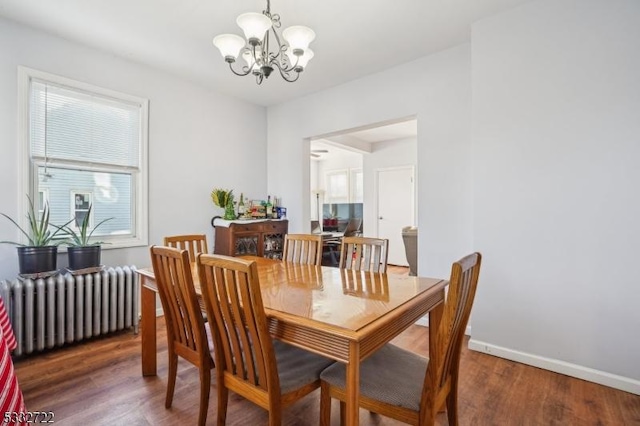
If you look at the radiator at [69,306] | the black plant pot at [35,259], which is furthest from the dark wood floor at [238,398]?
the black plant pot at [35,259]

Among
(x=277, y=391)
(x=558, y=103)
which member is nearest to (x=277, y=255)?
(x=277, y=391)

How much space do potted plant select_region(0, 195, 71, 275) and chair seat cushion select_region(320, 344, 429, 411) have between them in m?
2.44

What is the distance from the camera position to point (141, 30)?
8.45ft

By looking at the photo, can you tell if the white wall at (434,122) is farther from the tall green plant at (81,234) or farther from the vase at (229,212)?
the tall green plant at (81,234)

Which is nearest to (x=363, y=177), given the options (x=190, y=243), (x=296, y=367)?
(x=190, y=243)

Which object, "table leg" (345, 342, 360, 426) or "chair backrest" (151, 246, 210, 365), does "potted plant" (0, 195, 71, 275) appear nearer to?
"chair backrest" (151, 246, 210, 365)

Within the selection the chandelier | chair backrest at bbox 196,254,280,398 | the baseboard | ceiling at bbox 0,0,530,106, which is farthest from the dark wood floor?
ceiling at bbox 0,0,530,106

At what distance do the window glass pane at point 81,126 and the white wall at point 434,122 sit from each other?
228cm

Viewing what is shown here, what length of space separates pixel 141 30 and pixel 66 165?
1.35 metres

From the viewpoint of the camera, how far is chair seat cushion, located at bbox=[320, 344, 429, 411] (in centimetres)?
120

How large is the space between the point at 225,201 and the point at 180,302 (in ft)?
7.69

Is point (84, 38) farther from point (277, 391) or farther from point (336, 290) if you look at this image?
point (277, 391)

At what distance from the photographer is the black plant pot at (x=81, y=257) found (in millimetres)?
2578

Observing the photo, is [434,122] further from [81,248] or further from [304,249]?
[81,248]
